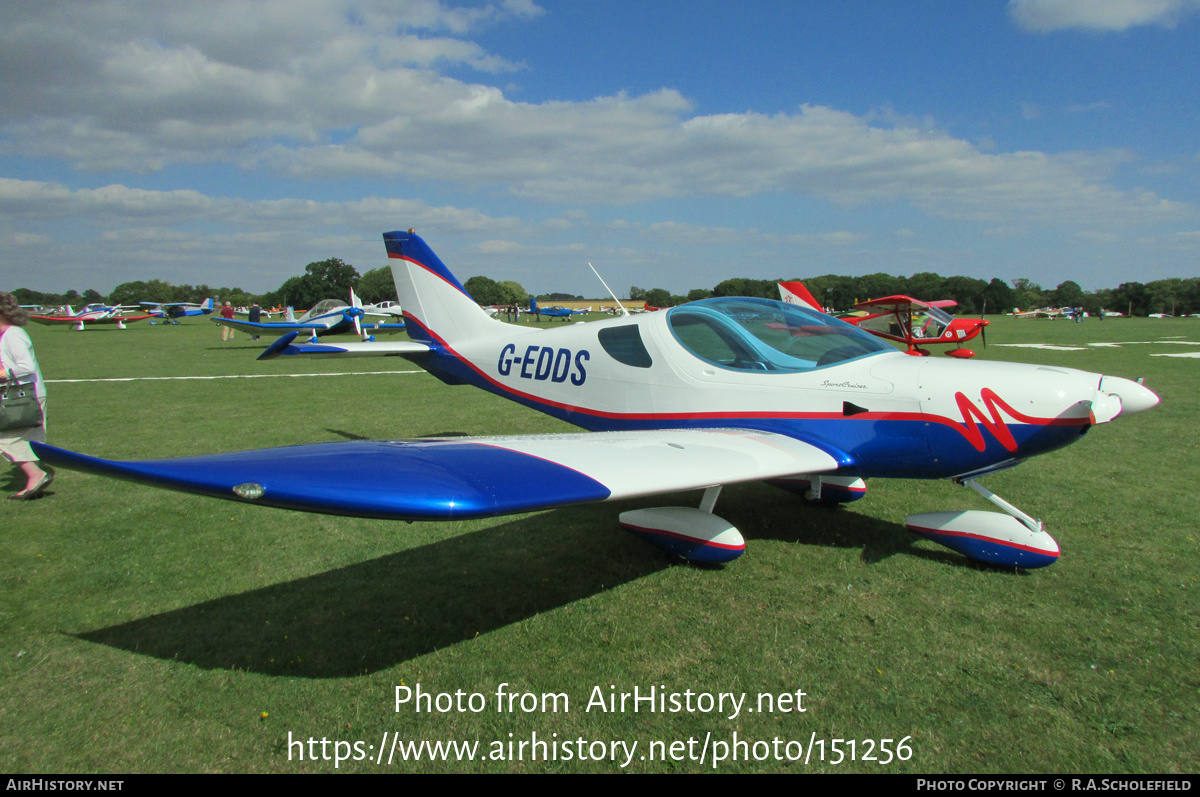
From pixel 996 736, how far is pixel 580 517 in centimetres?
337

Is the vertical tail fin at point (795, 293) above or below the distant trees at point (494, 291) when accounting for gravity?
below

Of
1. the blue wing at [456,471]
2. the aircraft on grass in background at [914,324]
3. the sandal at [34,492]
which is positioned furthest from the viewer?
the aircraft on grass in background at [914,324]

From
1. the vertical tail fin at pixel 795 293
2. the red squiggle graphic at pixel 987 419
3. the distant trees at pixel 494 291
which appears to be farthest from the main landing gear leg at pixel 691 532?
the distant trees at pixel 494 291

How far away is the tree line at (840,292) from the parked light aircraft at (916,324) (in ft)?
95.9

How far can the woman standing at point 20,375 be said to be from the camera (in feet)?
17.0

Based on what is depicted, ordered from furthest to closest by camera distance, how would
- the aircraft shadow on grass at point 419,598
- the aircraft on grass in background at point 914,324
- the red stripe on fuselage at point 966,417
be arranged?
the aircraft on grass in background at point 914,324
the red stripe on fuselage at point 966,417
the aircraft shadow on grass at point 419,598

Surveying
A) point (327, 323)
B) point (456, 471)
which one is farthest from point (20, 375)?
point (327, 323)

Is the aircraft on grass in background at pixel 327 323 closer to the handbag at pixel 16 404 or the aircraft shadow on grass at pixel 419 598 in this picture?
the handbag at pixel 16 404

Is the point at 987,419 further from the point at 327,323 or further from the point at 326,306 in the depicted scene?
the point at 326,306

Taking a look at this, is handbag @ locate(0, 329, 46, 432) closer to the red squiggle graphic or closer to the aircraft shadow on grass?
the aircraft shadow on grass

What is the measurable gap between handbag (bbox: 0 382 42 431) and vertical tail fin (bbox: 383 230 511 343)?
11.9 feet
